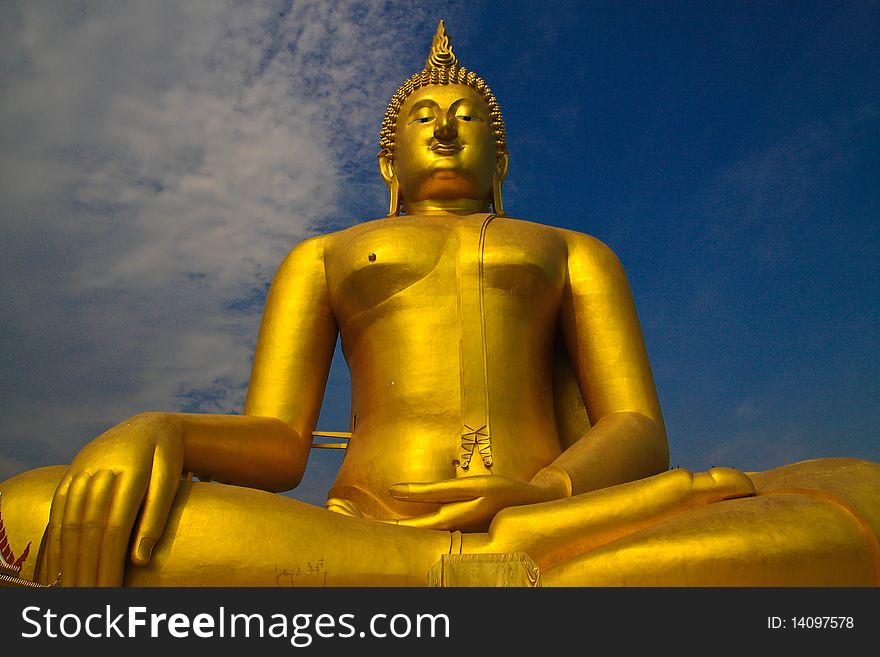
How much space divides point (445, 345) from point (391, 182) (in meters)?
1.76

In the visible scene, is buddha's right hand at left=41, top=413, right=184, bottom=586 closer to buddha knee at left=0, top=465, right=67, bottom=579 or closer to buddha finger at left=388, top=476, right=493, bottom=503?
buddha knee at left=0, top=465, right=67, bottom=579

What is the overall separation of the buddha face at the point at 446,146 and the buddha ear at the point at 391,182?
0.20 metres

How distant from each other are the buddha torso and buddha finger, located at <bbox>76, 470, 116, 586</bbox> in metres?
1.60

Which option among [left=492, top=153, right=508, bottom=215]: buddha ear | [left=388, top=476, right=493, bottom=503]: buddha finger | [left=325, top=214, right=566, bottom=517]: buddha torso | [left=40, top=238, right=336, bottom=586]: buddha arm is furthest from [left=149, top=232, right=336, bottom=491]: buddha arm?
[left=492, top=153, right=508, bottom=215]: buddha ear

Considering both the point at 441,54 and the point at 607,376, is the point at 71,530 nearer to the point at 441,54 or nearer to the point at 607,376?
the point at 607,376

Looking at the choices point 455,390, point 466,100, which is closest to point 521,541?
point 455,390

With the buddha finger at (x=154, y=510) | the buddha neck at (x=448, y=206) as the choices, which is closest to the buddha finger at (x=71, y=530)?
the buddha finger at (x=154, y=510)

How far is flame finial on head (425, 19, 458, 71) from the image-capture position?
21.9 ft

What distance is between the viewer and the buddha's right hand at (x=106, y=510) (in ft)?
12.1

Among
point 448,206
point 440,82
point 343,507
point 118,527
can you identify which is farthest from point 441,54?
point 118,527

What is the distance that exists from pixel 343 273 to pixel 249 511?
6.78ft

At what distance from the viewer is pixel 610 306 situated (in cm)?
572

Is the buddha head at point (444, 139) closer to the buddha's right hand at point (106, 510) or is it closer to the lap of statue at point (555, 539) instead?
the lap of statue at point (555, 539)

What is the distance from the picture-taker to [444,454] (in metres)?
5.09
